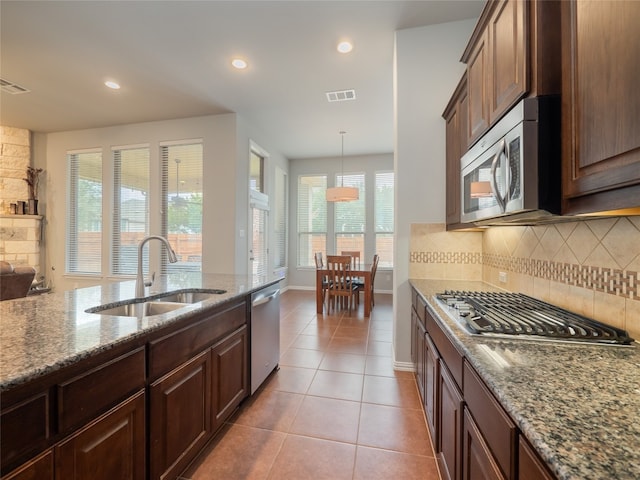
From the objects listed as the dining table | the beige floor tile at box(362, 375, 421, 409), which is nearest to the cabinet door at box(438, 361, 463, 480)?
the beige floor tile at box(362, 375, 421, 409)

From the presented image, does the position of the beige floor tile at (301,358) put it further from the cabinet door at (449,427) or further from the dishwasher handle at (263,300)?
the cabinet door at (449,427)

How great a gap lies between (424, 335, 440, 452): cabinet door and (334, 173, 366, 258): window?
482 centimetres

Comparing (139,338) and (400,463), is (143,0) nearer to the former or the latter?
(139,338)

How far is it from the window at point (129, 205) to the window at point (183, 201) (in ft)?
1.24

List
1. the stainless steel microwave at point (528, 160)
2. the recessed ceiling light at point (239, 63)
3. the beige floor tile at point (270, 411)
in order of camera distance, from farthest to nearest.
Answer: the recessed ceiling light at point (239, 63) < the beige floor tile at point (270, 411) < the stainless steel microwave at point (528, 160)

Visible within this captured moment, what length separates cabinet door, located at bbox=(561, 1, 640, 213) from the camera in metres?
0.74

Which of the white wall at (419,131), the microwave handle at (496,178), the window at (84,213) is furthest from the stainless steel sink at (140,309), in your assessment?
the window at (84,213)

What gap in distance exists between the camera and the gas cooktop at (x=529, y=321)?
1.09 m

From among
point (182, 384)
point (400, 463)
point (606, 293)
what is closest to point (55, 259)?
point (182, 384)

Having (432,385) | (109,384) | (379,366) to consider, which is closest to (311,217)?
(379,366)

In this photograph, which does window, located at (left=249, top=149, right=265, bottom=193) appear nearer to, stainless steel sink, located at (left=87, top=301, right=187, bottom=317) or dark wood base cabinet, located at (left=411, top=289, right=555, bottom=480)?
stainless steel sink, located at (left=87, top=301, right=187, bottom=317)

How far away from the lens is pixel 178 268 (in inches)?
Result: 188

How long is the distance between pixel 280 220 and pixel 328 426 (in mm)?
5209

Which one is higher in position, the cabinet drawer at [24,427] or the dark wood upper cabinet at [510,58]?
the dark wood upper cabinet at [510,58]
